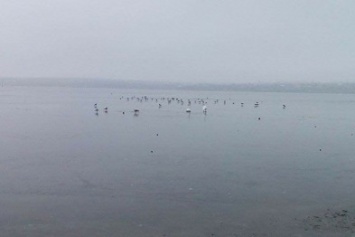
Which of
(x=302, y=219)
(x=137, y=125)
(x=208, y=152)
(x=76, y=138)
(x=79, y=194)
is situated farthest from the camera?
(x=137, y=125)

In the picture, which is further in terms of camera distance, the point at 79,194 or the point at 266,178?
the point at 266,178

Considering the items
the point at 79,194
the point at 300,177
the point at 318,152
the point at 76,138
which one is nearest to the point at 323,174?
the point at 300,177

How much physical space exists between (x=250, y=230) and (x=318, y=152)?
45.5 ft

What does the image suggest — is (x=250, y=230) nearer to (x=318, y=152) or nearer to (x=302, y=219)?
(x=302, y=219)

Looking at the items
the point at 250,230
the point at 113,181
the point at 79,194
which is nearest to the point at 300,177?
the point at 250,230

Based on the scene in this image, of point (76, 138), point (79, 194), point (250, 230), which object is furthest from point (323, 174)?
point (76, 138)

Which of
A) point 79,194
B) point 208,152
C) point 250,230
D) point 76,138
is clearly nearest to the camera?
point 250,230

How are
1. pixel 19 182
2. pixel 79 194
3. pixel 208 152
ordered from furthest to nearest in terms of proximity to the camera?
pixel 208 152
pixel 19 182
pixel 79 194

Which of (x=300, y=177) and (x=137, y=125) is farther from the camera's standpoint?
(x=137, y=125)

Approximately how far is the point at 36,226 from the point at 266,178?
9.78 m

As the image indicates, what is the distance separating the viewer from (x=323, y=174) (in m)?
19.2

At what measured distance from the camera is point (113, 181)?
17500 mm

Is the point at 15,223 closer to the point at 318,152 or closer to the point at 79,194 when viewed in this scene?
the point at 79,194

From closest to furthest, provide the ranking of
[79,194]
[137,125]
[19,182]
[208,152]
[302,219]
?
[302,219] < [79,194] < [19,182] < [208,152] < [137,125]
